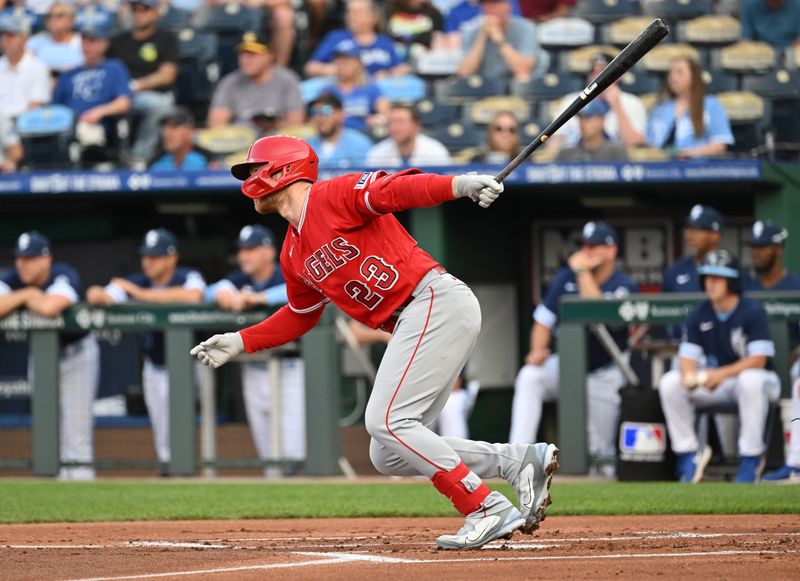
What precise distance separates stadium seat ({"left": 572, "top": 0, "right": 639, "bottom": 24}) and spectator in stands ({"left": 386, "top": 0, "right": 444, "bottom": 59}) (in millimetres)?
1215

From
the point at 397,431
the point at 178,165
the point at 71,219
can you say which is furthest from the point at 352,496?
the point at 71,219

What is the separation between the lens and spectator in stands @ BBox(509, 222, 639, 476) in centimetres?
916

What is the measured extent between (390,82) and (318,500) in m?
4.71

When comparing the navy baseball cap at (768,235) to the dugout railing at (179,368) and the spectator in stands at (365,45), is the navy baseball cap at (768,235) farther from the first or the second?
the spectator in stands at (365,45)

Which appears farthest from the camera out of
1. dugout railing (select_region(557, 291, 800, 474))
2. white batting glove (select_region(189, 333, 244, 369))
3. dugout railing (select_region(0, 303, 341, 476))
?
dugout railing (select_region(0, 303, 341, 476))

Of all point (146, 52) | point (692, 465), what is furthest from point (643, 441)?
point (146, 52)

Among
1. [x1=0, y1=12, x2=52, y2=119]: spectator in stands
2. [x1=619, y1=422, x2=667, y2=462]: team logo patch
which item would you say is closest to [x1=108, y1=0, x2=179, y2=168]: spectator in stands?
[x1=0, y1=12, x2=52, y2=119]: spectator in stands

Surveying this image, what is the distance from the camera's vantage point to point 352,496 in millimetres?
8086

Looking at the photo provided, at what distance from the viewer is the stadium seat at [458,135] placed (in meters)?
11.0

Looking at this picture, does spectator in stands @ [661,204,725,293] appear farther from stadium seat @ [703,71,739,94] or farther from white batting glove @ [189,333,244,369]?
white batting glove @ [189,333,244,369]

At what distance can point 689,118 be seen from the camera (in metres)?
10.3

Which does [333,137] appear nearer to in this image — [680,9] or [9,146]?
[9,146]

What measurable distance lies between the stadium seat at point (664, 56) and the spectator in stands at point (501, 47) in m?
0.81

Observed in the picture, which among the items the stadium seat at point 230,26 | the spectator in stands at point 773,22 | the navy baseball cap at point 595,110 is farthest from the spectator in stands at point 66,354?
the spectator in stands at point 773,22
